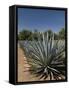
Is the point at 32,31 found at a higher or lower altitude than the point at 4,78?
higher

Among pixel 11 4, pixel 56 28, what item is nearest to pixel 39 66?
pixel 56 28

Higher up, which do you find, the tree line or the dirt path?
the tree line

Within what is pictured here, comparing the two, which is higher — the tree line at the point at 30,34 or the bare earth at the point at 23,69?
the tree line at the point at 30,34

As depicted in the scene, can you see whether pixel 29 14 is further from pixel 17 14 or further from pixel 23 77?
pixel 23 77

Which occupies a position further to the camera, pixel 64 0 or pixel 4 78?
pixel 64 0

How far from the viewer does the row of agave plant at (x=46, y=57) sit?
5.74 feet

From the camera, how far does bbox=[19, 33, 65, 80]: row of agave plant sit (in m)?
1.75

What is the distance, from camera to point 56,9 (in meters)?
1.79

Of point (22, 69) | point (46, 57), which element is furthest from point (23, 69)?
point (46, 57)

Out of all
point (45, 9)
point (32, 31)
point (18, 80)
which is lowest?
point (18, 80)

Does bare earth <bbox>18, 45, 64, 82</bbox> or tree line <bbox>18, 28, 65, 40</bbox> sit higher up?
tree line <bbox>18, 28, 65, 40</bbox>

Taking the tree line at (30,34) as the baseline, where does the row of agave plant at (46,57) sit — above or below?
below

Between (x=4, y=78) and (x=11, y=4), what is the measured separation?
46 cm

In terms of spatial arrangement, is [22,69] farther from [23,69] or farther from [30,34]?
→ [30,34]
